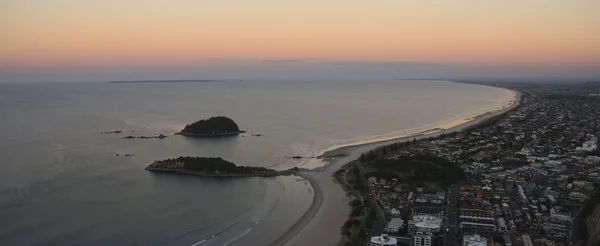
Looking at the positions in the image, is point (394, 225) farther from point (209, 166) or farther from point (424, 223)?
point (209, 166)

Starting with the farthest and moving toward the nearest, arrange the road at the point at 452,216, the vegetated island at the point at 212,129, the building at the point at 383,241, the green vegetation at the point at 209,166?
the vegetated island at the point at 212,129, the green vegetation at the point at 209,166, the road at the point at 452,216, the building at the point at 383,241

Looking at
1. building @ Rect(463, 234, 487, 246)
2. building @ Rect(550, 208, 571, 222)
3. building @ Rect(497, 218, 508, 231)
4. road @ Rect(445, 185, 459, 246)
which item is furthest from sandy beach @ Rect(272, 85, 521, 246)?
building @ Rect(550, 208, 571, 222)

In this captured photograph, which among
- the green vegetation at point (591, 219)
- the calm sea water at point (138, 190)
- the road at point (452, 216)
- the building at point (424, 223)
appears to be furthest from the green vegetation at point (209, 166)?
the green vegetation at point (591, 219)

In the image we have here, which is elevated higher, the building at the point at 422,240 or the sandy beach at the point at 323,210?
the building at the point at 422,240

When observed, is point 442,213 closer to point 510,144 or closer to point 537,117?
point 510,144

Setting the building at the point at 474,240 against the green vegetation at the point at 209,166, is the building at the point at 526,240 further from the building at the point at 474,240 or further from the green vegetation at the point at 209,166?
the green vegetation at the point at 209,166

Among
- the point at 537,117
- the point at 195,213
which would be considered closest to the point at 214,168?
the point at 195,213

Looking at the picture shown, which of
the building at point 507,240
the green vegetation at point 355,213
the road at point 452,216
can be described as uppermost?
the building at point 507,240

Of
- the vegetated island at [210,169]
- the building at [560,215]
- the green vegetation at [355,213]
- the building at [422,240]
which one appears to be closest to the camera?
the building at [422,240]
